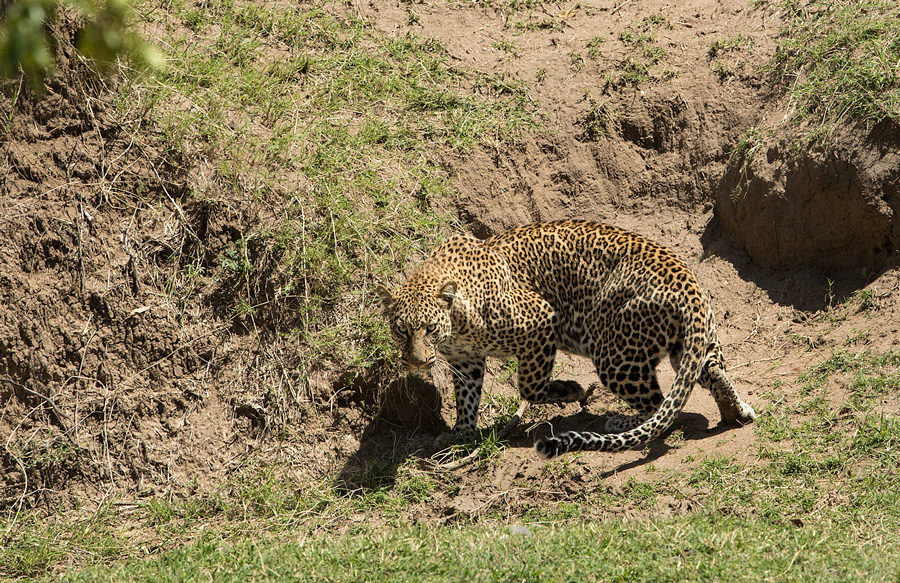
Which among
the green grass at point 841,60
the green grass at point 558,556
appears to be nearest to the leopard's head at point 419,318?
the green grass at point 558,556

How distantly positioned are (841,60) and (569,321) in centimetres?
445

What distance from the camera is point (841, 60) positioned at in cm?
1023

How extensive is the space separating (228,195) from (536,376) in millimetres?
3280

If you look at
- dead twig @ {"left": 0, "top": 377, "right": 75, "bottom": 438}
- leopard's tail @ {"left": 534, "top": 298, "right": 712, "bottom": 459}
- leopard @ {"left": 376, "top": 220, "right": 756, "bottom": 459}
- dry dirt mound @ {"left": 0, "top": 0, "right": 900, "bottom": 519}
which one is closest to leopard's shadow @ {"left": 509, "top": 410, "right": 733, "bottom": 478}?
dry dirt mound @ {"left": 0, "top": 0, "right": 900, "bottom": 519}

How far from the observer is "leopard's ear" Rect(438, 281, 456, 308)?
7.98m

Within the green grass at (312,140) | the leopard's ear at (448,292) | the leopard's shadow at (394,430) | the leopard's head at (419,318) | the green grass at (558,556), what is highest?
the green grass at (312,140)

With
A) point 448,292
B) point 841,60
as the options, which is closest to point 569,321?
point 448,292

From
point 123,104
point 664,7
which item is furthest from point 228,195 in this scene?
point 664,7

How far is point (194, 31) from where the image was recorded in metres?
11.1

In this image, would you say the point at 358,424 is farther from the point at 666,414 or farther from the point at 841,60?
the point at 841,60

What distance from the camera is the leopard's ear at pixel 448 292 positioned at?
26.2 feet

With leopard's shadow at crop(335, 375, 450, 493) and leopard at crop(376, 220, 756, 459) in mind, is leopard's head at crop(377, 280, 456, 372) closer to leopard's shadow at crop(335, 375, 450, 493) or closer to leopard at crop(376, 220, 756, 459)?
leopard at crop(376, 220, 756, 459)

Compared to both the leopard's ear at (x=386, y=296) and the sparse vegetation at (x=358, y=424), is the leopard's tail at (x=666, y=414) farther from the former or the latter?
the leopard's ear at (x=386, y=296)

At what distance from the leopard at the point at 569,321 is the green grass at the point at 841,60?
3016 millimetres
